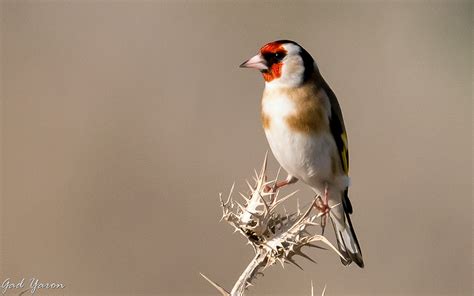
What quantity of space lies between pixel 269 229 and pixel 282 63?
5.69 ft

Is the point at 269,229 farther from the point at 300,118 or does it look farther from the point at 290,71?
the point at 290,71

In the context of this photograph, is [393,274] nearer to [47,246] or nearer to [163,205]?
[163,205]

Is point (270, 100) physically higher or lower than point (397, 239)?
higher

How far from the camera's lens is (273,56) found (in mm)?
5277

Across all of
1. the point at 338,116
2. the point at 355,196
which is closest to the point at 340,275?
the point at 355,196

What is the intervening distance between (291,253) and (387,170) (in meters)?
6.55

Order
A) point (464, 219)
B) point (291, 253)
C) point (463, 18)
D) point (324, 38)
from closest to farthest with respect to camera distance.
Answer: point (291, 253) → point (464, 219) → point (324, 38) → point (463, 18)

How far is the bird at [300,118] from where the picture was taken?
521 cm

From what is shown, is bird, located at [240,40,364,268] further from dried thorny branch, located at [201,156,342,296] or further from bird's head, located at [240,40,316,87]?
dried thorny branch, located at [201,156,342,296]

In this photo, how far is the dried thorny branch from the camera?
3.66m

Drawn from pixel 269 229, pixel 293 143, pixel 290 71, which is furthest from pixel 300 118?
pixel 269 229

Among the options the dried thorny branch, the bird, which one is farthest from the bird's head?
the dried thorny branch

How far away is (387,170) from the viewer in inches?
397

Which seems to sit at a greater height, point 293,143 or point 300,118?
point 300,118
